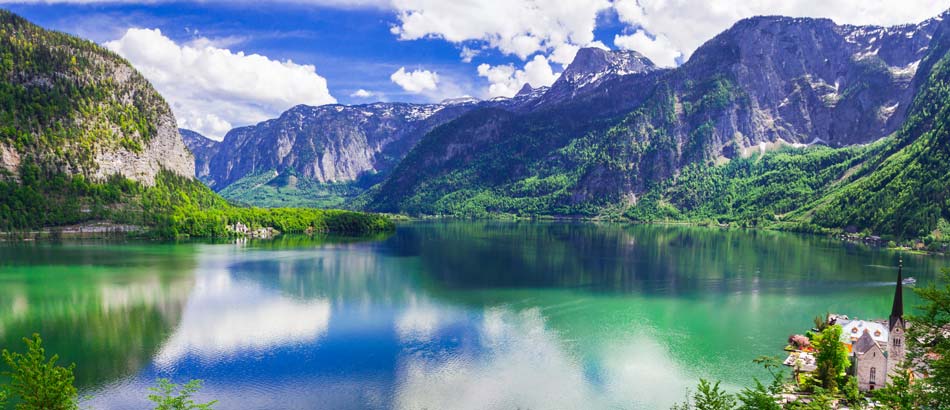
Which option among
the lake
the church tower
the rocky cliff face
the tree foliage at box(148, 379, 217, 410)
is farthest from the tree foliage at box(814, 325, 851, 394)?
the rocky cliff face

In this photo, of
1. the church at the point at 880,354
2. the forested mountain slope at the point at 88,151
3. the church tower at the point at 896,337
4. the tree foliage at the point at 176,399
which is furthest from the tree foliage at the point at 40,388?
the forested mountain slope at the point at 88,151

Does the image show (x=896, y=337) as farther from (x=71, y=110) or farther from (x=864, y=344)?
(x=71, y=110)

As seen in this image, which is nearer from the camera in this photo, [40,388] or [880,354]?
[40,388]

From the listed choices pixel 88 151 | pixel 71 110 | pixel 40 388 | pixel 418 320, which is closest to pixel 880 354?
pixel 418 320

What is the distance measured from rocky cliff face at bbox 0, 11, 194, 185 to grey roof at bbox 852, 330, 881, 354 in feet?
561

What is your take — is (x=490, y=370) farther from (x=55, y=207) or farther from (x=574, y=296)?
(x=55, y=207)

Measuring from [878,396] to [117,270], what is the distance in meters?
94.4

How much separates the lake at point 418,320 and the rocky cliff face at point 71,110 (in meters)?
49.6

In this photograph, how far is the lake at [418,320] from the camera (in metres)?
39.1

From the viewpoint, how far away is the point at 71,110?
15538 cm

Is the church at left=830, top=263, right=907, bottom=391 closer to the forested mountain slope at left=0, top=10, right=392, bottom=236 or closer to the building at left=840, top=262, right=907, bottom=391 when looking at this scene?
the building at left=840, top=262, right=907, bottom=391

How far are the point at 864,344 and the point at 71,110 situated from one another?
184596mm

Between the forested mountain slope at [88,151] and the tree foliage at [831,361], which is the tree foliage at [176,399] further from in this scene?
the forested mountain slope at [88,151]

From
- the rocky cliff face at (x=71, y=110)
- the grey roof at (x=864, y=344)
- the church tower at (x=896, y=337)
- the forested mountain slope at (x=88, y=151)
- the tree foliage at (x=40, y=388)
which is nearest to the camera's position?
the tree foliage at (x=40, y=388)
